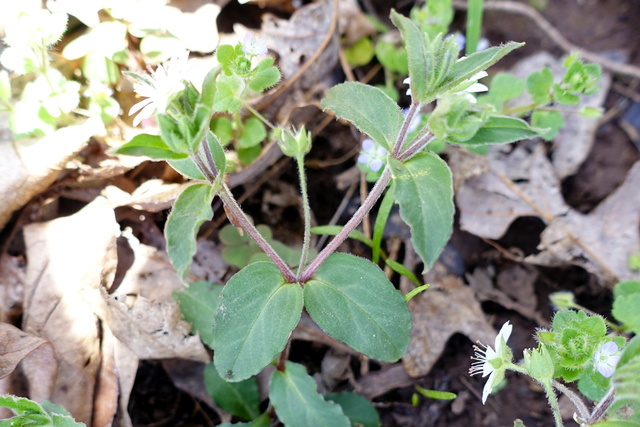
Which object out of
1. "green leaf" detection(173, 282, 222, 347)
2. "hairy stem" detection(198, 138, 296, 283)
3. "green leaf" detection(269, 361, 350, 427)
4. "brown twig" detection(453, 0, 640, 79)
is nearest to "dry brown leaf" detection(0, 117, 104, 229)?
"green leaf" detection(173, 282, 222, 347)

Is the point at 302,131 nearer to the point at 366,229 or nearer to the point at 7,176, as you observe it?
the point at 366,229

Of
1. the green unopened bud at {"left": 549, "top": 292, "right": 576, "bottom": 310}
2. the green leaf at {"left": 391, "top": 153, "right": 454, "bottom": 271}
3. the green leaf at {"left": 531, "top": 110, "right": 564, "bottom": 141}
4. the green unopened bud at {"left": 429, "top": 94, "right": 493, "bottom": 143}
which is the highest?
the green unopened bud at {"left": 429, "top": 94, "right": 493, "bottom": 143}

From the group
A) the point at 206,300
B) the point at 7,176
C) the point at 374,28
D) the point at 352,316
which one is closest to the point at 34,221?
the point at 7,176

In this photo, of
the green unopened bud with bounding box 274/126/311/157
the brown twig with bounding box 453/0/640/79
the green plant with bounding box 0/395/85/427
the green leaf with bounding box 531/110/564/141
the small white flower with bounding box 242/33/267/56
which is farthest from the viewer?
the brown twig with bounding box 453/0/640/79

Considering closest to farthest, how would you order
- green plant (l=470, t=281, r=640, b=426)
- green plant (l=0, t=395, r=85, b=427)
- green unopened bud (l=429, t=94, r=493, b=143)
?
green unopened bud (l=429, t=94, r=493, b=143) < green plant (l=470, t=281, r=640, b=426) < green plant (l=0, t=395, r=85, b=427)

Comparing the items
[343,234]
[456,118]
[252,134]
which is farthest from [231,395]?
[456,118]

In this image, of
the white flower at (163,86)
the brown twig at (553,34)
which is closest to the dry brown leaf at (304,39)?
the brown twig at (553,34)

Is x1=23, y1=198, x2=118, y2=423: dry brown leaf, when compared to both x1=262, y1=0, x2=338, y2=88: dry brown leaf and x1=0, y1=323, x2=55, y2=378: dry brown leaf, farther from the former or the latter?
x1=262, y1=0, x2=338, y2=88: dry brown leaf
